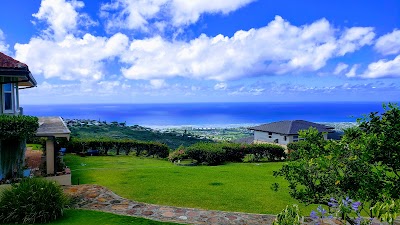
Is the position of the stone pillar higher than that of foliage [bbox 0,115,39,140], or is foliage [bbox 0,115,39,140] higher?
foliage [bbox 0,115,39,140]

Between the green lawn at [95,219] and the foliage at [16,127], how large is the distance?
384 centimetres

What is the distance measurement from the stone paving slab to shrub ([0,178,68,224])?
3.59 feet

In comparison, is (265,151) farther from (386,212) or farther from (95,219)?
(386,212)

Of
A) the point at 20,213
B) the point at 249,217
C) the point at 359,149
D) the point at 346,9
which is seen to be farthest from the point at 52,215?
the point at 346,9

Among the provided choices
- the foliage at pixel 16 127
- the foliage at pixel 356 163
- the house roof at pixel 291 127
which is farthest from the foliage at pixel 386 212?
the house roof at pixel 291 127

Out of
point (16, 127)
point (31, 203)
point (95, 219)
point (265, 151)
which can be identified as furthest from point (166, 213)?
point (265, 151)

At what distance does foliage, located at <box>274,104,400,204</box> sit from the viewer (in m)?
4.69

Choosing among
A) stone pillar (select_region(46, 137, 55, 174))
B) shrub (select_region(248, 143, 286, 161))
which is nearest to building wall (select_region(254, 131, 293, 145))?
shrub (select_region(248, 143, 286, 161))

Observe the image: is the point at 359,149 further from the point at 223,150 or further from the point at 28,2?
the point at 28,2

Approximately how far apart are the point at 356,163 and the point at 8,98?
12384 mm

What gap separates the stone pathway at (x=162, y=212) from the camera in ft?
27.0

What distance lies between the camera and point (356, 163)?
5332 mm

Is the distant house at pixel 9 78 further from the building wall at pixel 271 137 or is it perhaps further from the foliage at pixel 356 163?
the building wall at pixel 271 137

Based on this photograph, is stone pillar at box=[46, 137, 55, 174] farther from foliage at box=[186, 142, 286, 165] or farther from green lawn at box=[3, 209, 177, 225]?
foliage at box=[186, 142, 286, 165]
